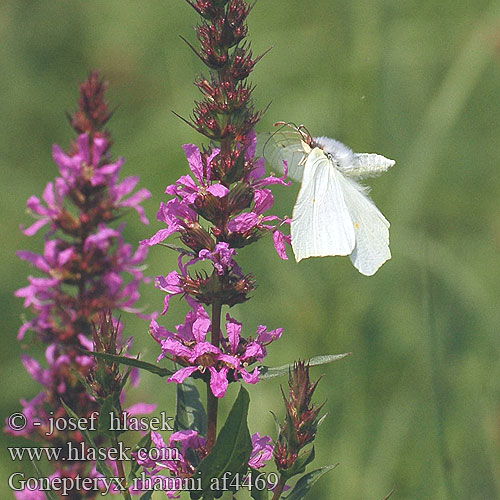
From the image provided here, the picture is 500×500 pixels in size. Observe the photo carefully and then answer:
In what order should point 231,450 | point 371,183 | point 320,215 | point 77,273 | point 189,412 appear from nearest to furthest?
point 231,450
point 189,412
point 320,215
point 77,273
point 371,183

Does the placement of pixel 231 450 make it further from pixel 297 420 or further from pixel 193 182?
pixel 193 182

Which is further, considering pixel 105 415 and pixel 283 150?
pixel 283 150

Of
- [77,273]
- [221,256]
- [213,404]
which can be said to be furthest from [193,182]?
[77,273]

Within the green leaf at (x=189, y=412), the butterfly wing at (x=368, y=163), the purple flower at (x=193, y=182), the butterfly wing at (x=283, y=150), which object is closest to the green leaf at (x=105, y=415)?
the green leaf at (x=189, y=412)

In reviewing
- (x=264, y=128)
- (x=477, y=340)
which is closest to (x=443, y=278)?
(x=477, y=340)

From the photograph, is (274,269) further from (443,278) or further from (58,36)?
(58,36)

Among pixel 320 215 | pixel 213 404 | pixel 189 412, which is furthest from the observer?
pixel 320 215

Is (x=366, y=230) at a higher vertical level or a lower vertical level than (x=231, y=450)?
higher
